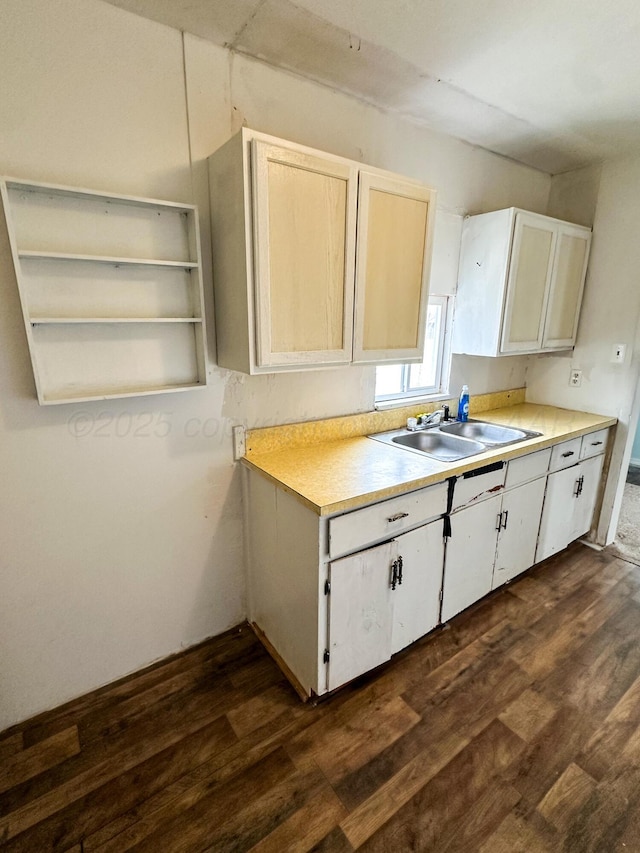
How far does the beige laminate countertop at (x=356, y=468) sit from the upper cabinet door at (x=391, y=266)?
0.45 meters

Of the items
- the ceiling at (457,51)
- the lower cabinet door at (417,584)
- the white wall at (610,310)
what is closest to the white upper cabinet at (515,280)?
the white wall at (610,310)

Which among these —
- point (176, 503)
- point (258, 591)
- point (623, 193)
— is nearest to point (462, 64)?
point (623, 193)

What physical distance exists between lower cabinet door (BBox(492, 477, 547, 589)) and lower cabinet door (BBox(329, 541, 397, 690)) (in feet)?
2.69

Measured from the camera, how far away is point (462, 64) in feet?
5.20

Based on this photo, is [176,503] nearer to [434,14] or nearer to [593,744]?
[593,744]

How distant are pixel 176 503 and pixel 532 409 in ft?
8.26

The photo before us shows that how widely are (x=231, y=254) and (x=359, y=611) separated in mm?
1439

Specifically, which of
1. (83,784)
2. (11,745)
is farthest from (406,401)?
(11,745)

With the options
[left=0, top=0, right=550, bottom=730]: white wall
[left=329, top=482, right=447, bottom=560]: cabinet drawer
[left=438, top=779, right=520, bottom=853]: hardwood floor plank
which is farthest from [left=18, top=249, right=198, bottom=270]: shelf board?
[left=438, top=779, right=520, bottom=853]: hardwood floor plank

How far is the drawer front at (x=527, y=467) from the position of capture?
2043 mm

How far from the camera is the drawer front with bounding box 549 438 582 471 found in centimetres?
229

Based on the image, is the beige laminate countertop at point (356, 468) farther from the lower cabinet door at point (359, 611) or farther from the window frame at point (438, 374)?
the window frame at point (438, 374)

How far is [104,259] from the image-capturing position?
133cm

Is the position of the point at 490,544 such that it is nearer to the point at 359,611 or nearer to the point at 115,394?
the point at 359,611
